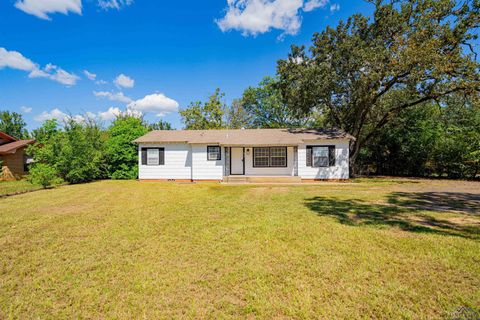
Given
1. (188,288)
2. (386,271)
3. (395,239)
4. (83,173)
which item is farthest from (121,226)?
(83,173)

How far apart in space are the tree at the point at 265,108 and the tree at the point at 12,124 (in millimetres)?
52318

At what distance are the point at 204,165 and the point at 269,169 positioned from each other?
4.41 metres

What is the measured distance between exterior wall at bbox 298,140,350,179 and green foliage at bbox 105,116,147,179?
39.4ft

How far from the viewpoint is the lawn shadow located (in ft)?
17.4

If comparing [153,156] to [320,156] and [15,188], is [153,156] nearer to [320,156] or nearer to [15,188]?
[15,188]

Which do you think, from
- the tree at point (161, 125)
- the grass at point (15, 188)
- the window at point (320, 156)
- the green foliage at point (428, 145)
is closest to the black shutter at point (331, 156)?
the window at point (320, 156)

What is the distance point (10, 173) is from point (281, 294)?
2495 centimetres

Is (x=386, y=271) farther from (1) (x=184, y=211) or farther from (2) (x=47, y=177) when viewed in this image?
(2) (x=47, y=177)

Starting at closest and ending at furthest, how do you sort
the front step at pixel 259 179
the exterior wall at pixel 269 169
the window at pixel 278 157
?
1. the front step at pixel 259 179
2. the exterior wall at pixel 269 169
3. the window at pixel 278 157

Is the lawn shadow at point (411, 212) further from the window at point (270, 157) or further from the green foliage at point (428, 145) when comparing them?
the green foliage at point (428, 145)

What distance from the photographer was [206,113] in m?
32.1

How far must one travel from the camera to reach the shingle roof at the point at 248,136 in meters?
15.1

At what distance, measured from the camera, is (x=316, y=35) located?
1661cm

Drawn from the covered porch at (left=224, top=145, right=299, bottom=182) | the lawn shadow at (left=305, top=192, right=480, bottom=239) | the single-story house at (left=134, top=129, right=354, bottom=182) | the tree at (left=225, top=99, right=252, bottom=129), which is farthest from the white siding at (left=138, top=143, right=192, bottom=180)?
the tree at (left=225, top=99, right=252, bottom=129)
